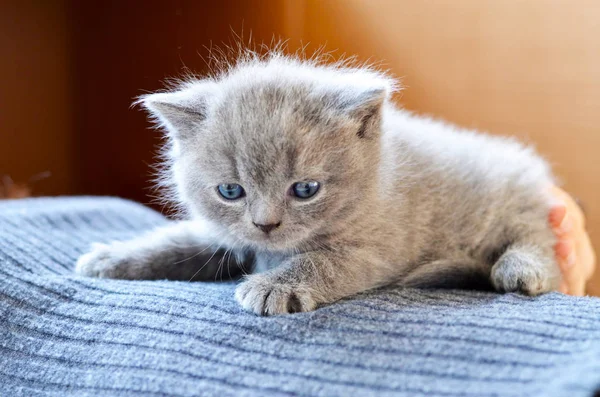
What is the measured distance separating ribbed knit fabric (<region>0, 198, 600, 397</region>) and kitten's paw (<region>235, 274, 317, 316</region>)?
0.09 ft

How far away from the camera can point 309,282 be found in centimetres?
128

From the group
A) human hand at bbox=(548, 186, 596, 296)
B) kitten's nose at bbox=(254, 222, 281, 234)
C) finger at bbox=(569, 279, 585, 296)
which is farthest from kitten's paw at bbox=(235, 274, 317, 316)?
finger at bbox=(569, 279, 585, 296)

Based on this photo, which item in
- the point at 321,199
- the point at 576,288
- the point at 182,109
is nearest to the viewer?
the point at 321,199

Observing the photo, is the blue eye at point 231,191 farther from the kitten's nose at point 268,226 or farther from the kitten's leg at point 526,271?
the kitten's leg at point 526,271

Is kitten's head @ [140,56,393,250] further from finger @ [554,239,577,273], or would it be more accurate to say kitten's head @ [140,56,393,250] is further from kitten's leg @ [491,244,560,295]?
finger @ [554,239,577,273]

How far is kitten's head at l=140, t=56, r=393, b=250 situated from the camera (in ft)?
4.19

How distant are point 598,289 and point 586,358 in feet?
5.71

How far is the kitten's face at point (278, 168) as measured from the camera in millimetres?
1271

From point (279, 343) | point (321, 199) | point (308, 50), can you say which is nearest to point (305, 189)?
point (321, 199)

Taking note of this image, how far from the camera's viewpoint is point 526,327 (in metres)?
1.04

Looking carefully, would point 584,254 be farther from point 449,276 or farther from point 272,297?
point 272,297

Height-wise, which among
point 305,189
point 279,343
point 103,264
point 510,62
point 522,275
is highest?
point 510,62

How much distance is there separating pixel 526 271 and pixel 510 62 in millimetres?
1211

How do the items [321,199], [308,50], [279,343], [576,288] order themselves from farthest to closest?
[308,50] < [576,288] < [321,199] < [279,343]
